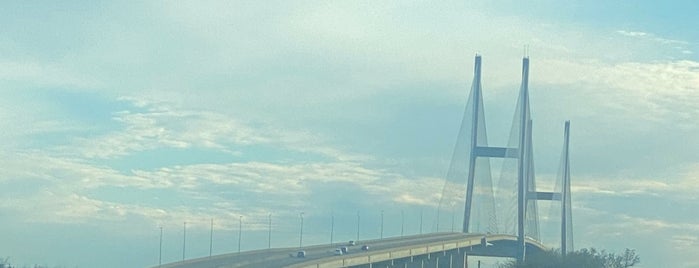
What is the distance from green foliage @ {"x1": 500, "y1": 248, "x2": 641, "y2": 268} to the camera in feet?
337

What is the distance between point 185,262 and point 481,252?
128 feet

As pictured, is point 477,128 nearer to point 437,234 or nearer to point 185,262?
point 437,234

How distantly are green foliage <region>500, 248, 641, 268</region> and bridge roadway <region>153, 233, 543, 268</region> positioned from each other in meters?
2.86

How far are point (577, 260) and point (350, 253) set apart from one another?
1098 inches

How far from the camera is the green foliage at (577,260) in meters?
103

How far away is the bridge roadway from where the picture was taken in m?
72.6

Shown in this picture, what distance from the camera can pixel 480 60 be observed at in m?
100

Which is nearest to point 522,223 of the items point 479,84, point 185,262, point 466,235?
point 466,235

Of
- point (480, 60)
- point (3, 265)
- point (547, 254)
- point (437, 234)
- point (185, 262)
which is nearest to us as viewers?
point (185, 262)

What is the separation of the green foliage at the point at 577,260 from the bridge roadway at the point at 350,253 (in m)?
2.86

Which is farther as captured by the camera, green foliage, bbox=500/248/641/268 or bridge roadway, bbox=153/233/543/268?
green foliage, bbox=500/248/641/268

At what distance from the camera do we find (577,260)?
107m

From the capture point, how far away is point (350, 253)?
275 ft

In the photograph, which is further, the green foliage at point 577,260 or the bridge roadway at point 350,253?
the green foliage at point 577,260
